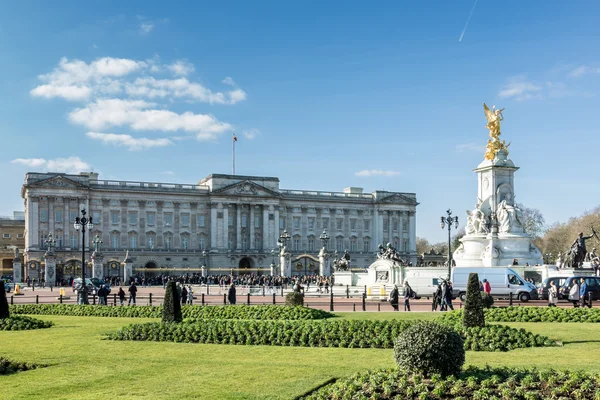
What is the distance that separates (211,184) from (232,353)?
91505 mm

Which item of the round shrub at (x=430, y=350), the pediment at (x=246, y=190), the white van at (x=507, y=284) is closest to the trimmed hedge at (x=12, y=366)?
the round shrub at (x=430, y=350)

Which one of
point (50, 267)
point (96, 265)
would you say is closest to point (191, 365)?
point (96, 265)

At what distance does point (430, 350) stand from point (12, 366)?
8797 mm

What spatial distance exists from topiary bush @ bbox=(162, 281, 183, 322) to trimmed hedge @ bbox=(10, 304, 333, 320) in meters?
5.52

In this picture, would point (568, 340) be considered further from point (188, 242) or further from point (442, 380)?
point (188, 242)

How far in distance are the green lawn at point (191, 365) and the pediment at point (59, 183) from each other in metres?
79.6

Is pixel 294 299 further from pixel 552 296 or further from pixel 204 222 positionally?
pixel 204 222

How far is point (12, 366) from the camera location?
1452 centimetres

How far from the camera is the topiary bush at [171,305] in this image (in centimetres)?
2094

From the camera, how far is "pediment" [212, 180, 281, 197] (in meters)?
107

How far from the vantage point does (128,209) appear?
103 meters

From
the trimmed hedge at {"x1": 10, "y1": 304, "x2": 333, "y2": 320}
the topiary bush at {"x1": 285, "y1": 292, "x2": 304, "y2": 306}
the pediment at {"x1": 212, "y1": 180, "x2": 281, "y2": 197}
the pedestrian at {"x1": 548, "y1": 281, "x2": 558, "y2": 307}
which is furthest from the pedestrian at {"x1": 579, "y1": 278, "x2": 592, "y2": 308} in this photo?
the pediment at {"x1": 212, "y1": 180, "x2": 281, "y2": 197}

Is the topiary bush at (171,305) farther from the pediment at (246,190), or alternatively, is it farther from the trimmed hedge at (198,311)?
the pediment at (246,190)

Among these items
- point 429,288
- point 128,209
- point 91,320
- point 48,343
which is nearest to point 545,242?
point 128,209
